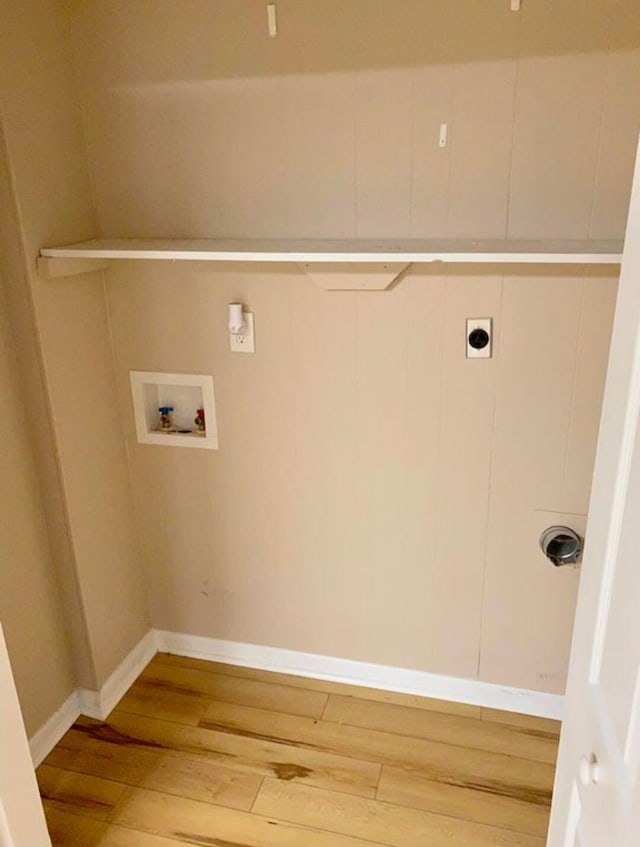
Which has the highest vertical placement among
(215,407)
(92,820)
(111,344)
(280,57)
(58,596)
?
(280,57)

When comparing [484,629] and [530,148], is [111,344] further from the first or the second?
[484,629]

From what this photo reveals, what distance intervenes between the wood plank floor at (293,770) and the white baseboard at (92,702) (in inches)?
1.2

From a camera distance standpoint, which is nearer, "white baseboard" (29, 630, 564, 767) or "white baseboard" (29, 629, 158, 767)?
"white baseboard" (29, 629, 158, 767)

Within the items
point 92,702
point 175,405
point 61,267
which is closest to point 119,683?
point 92,702

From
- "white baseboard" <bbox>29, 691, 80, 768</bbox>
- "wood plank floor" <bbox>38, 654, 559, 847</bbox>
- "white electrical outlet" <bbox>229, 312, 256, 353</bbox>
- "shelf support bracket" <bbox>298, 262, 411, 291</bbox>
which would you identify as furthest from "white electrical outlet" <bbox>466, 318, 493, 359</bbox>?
"white baseboard" <bbox>29, 691, 80, 768</bbox>

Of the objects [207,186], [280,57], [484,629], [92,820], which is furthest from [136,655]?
[280,57]

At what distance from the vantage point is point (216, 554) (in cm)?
237

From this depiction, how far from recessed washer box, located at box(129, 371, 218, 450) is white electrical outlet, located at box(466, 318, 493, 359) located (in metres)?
0.78

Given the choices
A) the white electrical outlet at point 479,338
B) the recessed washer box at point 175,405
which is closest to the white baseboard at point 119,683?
the recessed washer box at point 175,405

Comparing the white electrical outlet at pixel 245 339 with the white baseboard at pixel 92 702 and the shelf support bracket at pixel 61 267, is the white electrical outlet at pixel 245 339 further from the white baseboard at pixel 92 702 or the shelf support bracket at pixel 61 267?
the white baseboard at pixel 92 702

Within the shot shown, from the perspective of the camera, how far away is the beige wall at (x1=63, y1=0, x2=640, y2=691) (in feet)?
5.56

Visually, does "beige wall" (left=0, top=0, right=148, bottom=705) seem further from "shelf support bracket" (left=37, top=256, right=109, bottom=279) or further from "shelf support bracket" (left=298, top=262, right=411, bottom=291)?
"shelf support bracket" (left=298, top=262, right=411, bottom=291)

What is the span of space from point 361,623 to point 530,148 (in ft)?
4.90

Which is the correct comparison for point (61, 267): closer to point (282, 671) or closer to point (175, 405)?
point (175, 405)
